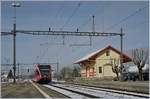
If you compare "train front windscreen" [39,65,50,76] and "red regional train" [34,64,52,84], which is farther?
"train front windscreen" [39,65,50,76]

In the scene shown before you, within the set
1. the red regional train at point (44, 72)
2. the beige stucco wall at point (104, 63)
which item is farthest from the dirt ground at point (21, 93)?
the beige stucco wall at point (104, 63)

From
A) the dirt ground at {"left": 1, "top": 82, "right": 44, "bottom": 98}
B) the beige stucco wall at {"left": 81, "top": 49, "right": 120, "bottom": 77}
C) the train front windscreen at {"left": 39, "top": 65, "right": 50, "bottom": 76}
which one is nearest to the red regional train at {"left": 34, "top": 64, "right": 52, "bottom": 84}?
the train front windscreen at {"left": 39, "top": 65, "right": 50, "bottom": 76}

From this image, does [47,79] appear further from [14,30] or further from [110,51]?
[110,51]

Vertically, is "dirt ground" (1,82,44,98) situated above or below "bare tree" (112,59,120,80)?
below

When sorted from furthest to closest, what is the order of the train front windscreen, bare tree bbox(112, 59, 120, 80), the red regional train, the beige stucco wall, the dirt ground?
the beige stucco wall → bare tree bbox(112, 59, 120, 80) → the train front windscreen → the red regional train → the dirt ground

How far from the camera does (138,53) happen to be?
94750mm

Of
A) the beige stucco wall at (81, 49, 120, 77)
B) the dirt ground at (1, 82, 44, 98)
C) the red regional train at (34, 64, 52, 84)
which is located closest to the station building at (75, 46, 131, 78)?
the beige stucco wall at (81, 49, 120, 77)

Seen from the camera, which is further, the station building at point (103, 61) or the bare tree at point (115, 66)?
the station building at point (103, 61)

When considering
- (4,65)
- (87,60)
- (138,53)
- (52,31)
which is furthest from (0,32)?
(4,65)

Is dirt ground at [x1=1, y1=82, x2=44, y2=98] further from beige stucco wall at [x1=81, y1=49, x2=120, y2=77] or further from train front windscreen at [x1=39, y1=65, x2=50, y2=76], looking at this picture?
beige stucco wall at [x1=81, y1=49, x2=120, y2=77]

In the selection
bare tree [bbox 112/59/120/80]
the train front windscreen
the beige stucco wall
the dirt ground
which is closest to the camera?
the dirt ground

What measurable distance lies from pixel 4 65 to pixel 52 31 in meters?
61.3

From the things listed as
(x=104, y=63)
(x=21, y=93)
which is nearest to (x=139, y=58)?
(x=104, y=63)

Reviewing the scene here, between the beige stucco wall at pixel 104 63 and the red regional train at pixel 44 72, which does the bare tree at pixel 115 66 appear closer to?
the beige stucco wall at pixel 104 63
